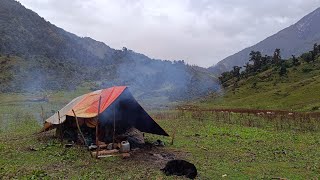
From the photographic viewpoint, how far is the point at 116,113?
18688mm

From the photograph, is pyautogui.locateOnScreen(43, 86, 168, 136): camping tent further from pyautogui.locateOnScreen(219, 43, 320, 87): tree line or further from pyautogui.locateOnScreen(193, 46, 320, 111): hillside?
pyautogui.locateOnScreen(219, 43, 320, 87): tree line

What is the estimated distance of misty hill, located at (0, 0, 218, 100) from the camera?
3418 inches

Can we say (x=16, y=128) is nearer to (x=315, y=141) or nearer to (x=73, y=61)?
(x=315, y=141)

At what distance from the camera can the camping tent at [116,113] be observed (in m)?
18.2

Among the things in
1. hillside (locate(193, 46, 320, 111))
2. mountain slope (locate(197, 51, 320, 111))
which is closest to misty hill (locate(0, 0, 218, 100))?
hillside (locate(193, 46, 320, 111))

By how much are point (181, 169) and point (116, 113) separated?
6.30 m

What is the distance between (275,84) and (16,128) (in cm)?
5525

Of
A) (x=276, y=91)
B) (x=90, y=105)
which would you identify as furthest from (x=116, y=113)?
(x=276, y=91)

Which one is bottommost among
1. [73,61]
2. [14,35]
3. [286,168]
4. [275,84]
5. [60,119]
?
[286,168]

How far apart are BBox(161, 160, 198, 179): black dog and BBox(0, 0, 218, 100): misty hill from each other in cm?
6220

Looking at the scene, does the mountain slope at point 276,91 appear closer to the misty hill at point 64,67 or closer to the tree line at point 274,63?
the tree line at point 274,63

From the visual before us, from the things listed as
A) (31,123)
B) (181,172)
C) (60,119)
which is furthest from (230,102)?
(181,172)

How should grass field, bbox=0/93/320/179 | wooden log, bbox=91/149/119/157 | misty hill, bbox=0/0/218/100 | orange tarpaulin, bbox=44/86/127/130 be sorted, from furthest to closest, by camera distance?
misty hill, bbox=0/0/218/100, orange tarpaulin, bbox=44/86/127/130, wooden log, bbox=91/149/119/157, grass field, bbox=0/93/320/179

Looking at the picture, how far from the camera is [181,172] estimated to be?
1334cm
